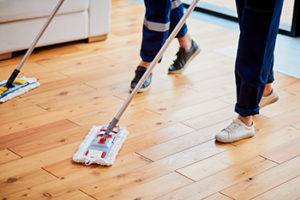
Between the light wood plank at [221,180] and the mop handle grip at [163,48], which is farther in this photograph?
the mop handle grip at [163,48]

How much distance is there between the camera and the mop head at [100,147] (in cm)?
225

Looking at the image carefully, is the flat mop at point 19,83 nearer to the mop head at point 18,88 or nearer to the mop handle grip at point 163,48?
the mop head at point 18,88

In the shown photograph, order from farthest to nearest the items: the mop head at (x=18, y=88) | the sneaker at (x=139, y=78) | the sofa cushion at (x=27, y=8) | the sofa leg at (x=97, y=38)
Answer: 1. the sofa leg at (x=97, y=38)
2. the sofa cushion at (x=27, y=8)
3. the sneaker at (x=139, y=78)
4. the mop head at (x=18, y=88)

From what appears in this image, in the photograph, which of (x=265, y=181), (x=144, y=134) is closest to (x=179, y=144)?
(x=144, y=134)

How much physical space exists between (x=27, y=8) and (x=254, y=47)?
4.68 ft

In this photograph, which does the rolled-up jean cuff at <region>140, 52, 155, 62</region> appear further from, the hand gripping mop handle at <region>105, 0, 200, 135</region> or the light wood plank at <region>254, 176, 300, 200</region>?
the light wood plank at <region>254, 176, 300, 200</region>

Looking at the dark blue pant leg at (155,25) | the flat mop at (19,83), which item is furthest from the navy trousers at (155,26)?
the flat mop at (19,83)

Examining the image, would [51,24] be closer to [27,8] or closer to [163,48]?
[27,8]

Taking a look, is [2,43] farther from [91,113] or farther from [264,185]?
[264,185]

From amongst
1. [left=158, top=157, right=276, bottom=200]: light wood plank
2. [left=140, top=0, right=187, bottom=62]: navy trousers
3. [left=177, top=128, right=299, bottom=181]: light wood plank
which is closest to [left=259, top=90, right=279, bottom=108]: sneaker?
[left=177, top=128, right=299, bottom=181]: light wood plank

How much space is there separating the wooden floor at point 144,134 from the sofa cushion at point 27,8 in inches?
9.4

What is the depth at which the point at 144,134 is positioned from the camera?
2.53 metres

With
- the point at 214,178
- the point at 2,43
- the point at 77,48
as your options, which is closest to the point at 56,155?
the point at 214,178

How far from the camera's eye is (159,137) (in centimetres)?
250
